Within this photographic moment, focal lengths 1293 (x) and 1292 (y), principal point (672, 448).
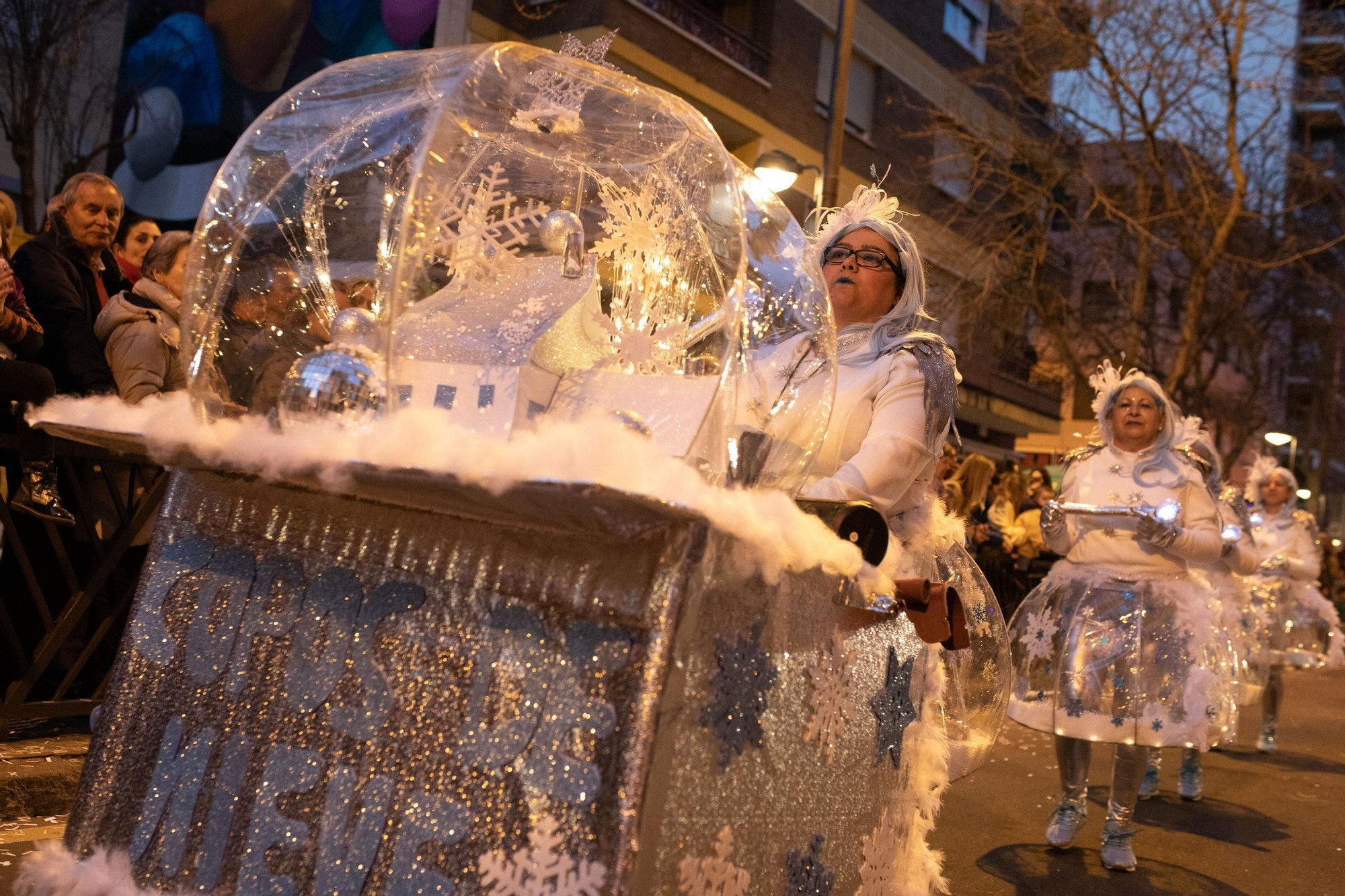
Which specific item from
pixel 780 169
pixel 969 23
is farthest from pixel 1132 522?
pixel 969 23

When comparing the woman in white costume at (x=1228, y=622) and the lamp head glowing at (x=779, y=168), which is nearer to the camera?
the woman in white costume at (x=1228, y=622)

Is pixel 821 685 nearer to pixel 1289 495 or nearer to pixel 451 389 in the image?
pixel 451 389

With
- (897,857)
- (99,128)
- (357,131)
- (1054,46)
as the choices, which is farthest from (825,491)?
(1054,46)

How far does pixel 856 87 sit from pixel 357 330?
18.3m

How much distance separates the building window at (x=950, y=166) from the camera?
18.7m

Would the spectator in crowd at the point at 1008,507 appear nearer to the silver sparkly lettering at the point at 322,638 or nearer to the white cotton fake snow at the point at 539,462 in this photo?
the white cotton fake snow at the point at 539,462

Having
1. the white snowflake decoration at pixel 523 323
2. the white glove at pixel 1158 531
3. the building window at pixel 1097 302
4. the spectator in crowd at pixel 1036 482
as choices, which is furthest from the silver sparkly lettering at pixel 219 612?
the building window at pixel 1097 302

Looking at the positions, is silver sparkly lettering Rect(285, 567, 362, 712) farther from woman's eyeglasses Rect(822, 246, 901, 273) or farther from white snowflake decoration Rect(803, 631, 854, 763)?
woman's eyeglasses Rect(822, 246, 901, 273)

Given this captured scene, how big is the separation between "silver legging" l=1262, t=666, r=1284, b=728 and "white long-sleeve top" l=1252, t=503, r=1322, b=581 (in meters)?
1.41

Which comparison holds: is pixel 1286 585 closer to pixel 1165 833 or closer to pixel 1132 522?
pixel 1165 833

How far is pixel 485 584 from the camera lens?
212 centimetres

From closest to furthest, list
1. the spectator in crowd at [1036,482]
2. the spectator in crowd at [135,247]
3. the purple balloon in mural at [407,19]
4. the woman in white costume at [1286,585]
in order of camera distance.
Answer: the spectator in crowd at [135,247], the woman in white costume at [1286,585], the spectator in crowd at [1036,482], the purple balloon in mural at [407,19]

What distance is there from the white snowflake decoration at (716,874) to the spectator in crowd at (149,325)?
11.9 ft

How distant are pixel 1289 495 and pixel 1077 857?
21.8 feet
